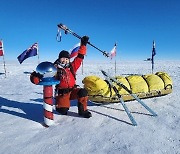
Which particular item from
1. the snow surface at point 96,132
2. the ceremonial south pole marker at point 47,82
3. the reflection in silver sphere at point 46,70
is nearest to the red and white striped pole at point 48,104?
the ceremonial south pole marker at point 47,82

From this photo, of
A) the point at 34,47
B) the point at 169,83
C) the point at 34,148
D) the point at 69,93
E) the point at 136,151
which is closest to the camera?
the point at 136,151

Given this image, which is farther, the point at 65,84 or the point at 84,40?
the point at 84,40

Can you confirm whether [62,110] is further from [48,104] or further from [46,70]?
[46,70]

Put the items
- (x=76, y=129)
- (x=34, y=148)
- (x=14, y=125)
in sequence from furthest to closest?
(x=14, y=125) < (x=76, y=129) < (x=34, y=148)

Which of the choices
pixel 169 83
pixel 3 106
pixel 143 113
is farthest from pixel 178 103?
pixel 3 106

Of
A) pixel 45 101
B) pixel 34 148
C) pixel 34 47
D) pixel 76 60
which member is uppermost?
pixel 34 47

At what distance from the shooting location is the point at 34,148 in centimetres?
404

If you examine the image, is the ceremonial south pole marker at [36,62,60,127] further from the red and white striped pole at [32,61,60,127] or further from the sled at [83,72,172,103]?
the sled at [83,72,172,103]

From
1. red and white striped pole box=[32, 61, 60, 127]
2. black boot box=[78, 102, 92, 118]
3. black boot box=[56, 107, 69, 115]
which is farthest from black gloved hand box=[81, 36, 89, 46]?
black boot box=[56, 107, 69, 115]

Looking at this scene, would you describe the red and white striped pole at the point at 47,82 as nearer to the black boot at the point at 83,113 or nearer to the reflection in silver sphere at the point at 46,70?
the reflection in silver sphere at the point at 46,70

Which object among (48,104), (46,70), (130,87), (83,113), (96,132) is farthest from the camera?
(130,87)

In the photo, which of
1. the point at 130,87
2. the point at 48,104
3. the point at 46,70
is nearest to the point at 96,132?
the point at 48,104

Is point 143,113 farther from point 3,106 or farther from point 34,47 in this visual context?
point 34,47

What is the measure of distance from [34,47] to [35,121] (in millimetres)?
12763
